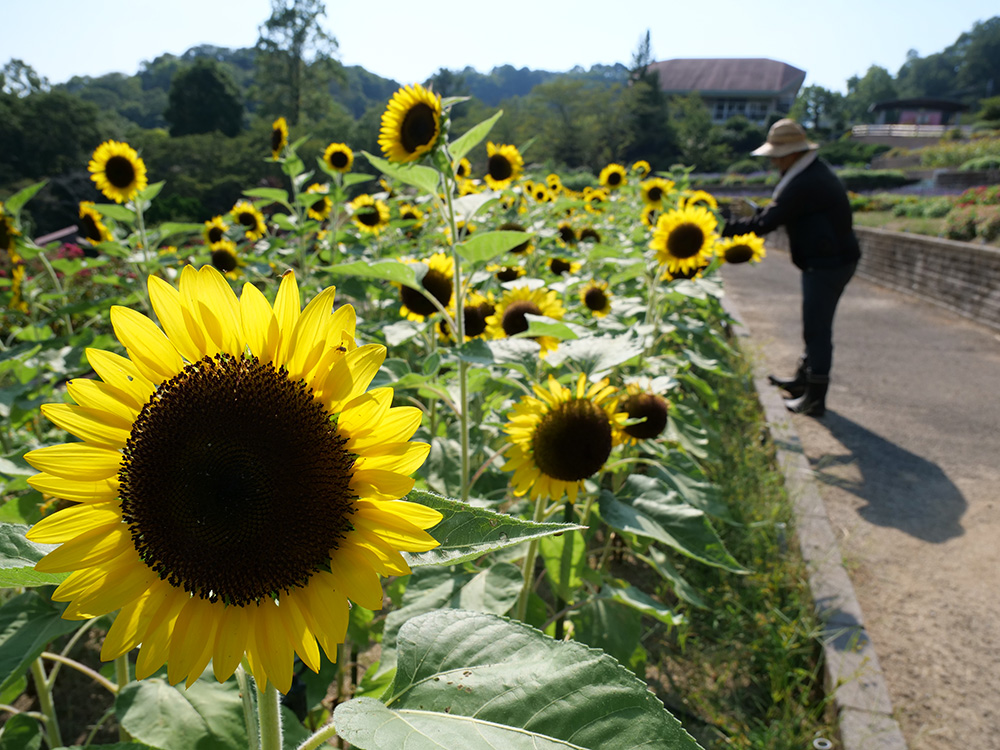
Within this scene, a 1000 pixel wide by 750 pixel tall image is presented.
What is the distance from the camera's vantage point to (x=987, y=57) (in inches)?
3359

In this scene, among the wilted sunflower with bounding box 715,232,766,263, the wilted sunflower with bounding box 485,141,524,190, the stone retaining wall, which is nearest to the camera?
the wilted sunflower with bounding box 715,232,766,263

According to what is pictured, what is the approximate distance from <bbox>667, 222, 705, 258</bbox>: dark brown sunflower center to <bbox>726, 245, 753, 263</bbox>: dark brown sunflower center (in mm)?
1017

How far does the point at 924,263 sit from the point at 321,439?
10.7 meters

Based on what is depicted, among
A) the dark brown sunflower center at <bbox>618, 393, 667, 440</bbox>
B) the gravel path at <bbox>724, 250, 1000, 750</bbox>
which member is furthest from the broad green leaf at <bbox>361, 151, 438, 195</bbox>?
the gravel path at <bbox>724, 250, 1000, 750</bbox>

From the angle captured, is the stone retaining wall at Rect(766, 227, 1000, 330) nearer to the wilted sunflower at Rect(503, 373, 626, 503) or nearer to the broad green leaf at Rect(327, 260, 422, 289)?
the wilted sunflower at Rect(503, 373, 626, 503)

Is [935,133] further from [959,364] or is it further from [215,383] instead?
[215,383]

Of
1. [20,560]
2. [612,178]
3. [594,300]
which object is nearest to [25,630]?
[20,560]

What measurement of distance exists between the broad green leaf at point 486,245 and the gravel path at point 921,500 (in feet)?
7.00

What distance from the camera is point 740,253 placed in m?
4.32

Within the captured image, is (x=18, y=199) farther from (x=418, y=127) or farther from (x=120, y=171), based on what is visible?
(x=418, y=127)

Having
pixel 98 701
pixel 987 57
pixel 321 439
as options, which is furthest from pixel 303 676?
pixel 987 57

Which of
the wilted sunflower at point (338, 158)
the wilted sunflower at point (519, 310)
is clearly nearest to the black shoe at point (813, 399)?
the wilted sunflower at point (519, 310)

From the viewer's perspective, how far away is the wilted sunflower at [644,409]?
205 centimetres

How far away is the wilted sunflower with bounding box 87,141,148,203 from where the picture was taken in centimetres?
409
